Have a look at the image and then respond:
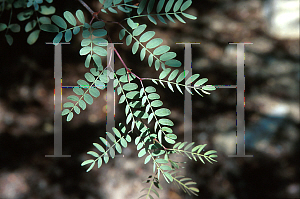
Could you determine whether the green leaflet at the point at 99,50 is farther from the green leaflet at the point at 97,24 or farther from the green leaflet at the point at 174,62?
the green leaflet at the point at 174,62


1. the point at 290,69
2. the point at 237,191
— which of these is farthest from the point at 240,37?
the point at 237,191

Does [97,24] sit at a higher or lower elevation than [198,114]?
higher

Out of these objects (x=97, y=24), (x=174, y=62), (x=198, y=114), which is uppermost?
(x=97, y=24)

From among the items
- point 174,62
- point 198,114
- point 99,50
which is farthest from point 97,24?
point 198,114

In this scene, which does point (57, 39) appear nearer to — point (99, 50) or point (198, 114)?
point (99, 50)

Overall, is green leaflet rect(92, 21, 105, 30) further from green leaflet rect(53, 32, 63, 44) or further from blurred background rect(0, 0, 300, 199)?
blurred background rect(0, 0, 300, 199)

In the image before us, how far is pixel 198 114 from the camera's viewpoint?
845 millimetres

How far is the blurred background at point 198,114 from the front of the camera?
80 centimetres

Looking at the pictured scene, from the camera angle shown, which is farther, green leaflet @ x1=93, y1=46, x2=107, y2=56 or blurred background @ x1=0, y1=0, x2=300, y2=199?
blurred background @ x1=0, y1=0, x2=300, y2=199

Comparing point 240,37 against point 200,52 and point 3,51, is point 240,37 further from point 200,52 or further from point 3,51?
point 3,51

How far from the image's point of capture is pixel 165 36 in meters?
0.84

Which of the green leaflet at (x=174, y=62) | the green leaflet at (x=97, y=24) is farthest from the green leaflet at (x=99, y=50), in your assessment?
the green leaflet at (x=174, y=62)

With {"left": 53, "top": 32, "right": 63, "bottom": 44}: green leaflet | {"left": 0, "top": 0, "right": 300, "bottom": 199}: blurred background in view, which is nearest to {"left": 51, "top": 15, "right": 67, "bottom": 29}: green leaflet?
{"left": 53, "top": 32, "right": 63, "bottom": 44}: green leaflet

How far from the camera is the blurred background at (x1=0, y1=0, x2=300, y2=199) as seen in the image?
80cm
